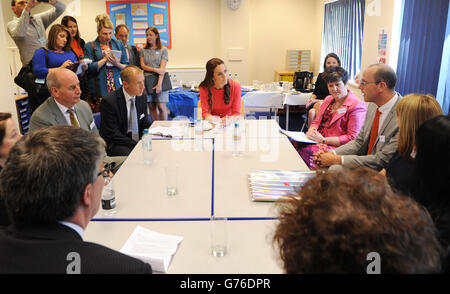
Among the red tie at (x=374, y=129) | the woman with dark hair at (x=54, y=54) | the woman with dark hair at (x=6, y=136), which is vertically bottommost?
the red tie at (x=374, y=129)

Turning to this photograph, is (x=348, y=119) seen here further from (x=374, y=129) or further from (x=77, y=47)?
(x=77, y=47)

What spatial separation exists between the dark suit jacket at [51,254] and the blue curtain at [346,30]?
5.59 m

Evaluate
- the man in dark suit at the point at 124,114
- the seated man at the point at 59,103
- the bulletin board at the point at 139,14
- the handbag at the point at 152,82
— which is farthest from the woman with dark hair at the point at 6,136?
the bulletin board at the point at 139,14

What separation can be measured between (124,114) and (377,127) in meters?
2.37

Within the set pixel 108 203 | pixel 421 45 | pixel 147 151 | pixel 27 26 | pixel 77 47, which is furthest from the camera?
pixel 77 47

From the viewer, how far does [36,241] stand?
98 cm

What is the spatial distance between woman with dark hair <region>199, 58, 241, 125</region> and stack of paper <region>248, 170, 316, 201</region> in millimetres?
1824

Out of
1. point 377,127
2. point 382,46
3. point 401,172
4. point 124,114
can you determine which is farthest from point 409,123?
point 382,46

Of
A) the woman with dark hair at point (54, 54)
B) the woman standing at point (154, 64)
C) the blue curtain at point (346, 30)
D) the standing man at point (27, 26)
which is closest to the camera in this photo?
the woman with dark hair at point (54, 54)

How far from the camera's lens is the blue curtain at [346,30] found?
5.69 metres

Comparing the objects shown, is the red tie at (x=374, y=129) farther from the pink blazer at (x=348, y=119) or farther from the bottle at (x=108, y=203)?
the bottle at (x=108, y=203)

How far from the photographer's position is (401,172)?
2082 millimetres
